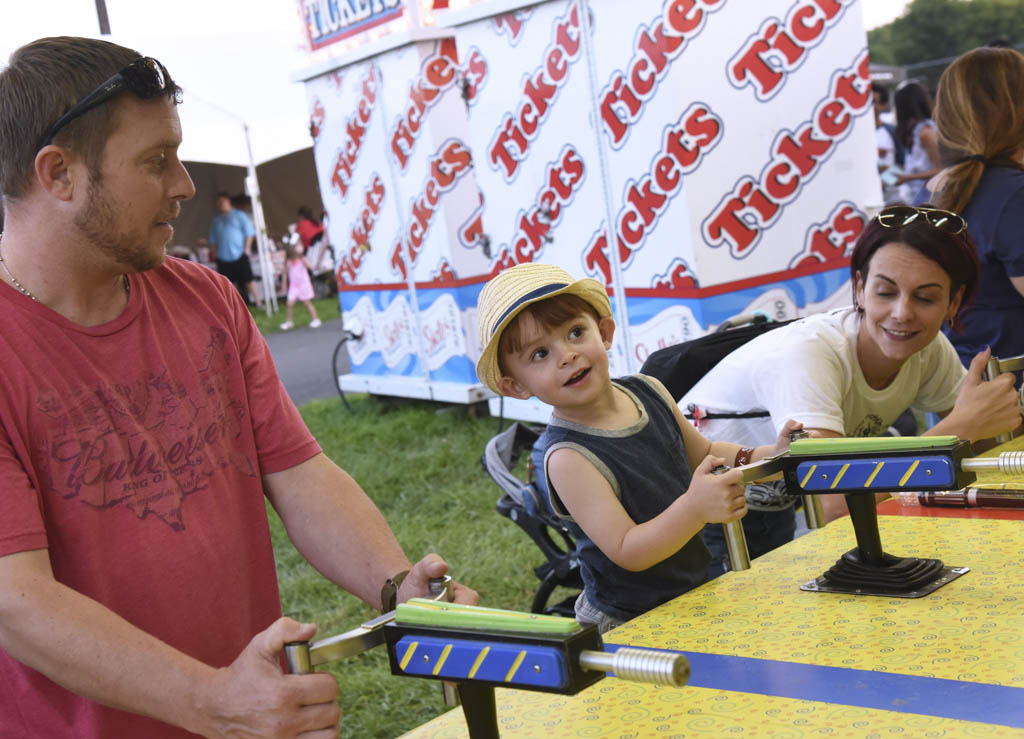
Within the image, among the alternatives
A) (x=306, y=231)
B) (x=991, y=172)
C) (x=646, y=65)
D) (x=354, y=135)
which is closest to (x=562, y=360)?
(x=991, y=172)

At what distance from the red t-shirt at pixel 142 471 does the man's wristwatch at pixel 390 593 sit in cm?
26

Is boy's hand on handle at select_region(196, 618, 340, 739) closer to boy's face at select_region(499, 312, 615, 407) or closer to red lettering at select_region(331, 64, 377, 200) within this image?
boy's face at select_region(499, 312, 615, 407)

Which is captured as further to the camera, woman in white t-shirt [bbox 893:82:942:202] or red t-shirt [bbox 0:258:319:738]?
woman in white t-shirt [bbox 893:82:942:202]

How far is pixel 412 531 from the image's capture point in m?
5.32

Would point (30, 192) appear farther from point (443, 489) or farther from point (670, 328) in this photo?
point (443, 489)

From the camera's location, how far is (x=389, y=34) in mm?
7145

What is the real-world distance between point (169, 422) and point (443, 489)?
4.36m

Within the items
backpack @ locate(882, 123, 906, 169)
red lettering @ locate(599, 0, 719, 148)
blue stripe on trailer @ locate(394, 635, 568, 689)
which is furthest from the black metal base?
backpack @ locate(882, 123, 906, 169)

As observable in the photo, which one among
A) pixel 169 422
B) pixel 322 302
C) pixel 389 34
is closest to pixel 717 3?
pixel 389 34

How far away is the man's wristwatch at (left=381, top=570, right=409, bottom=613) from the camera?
164cm

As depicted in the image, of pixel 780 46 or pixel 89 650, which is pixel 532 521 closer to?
pixel 89 650

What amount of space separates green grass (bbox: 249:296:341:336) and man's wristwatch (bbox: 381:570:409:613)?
48.2ft

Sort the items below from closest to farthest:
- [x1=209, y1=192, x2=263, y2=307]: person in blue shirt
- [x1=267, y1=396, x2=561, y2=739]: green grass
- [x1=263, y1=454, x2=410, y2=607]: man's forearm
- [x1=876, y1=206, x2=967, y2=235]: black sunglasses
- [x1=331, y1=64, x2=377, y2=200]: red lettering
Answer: [x1=263, y1=454, x2=410, y2=607]: man's forearm → [x1=876, y1=206, x2=967, y2=235]: black sunglasses → [x1=267, y1=396, x2=561, y2=739]: green grass → [x1=331, y1=64, x2=377, y2=200]: red lettering → [x1=209, y1=192, x2=263, y2=307]: person in blue shirt

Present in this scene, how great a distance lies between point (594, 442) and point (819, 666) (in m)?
0.68
